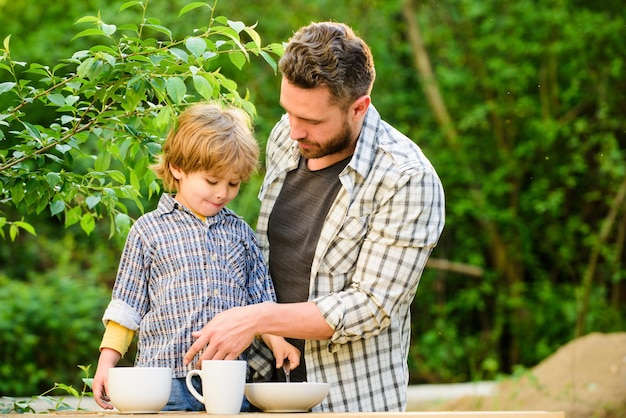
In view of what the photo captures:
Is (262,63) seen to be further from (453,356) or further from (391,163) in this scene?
(391,163)

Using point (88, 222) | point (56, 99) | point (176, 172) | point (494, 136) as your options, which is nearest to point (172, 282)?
point (176, 172)

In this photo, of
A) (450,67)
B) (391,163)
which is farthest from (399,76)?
(391,163)

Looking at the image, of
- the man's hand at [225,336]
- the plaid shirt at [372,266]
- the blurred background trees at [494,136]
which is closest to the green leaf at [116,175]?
the plaid shirt at [372,266]

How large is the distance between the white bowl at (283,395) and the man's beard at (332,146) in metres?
0.69

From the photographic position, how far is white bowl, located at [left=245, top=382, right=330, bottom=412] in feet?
5.83

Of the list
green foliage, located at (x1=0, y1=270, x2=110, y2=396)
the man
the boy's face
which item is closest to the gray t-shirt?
the man

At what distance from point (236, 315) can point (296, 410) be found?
0.80 feet

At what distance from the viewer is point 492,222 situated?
8.55 m

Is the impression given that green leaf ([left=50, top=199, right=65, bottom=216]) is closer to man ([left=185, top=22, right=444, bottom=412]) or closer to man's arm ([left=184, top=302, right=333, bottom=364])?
man ([left=185, top=22, right=444, bottom=412])

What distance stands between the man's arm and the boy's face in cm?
31

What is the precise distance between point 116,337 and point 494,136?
7.02 m

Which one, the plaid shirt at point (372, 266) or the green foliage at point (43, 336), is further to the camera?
the green foliage at point (43, 336)

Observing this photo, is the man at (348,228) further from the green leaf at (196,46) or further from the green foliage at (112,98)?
the green leaf at (196,46)

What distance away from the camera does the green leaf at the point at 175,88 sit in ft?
6.77
